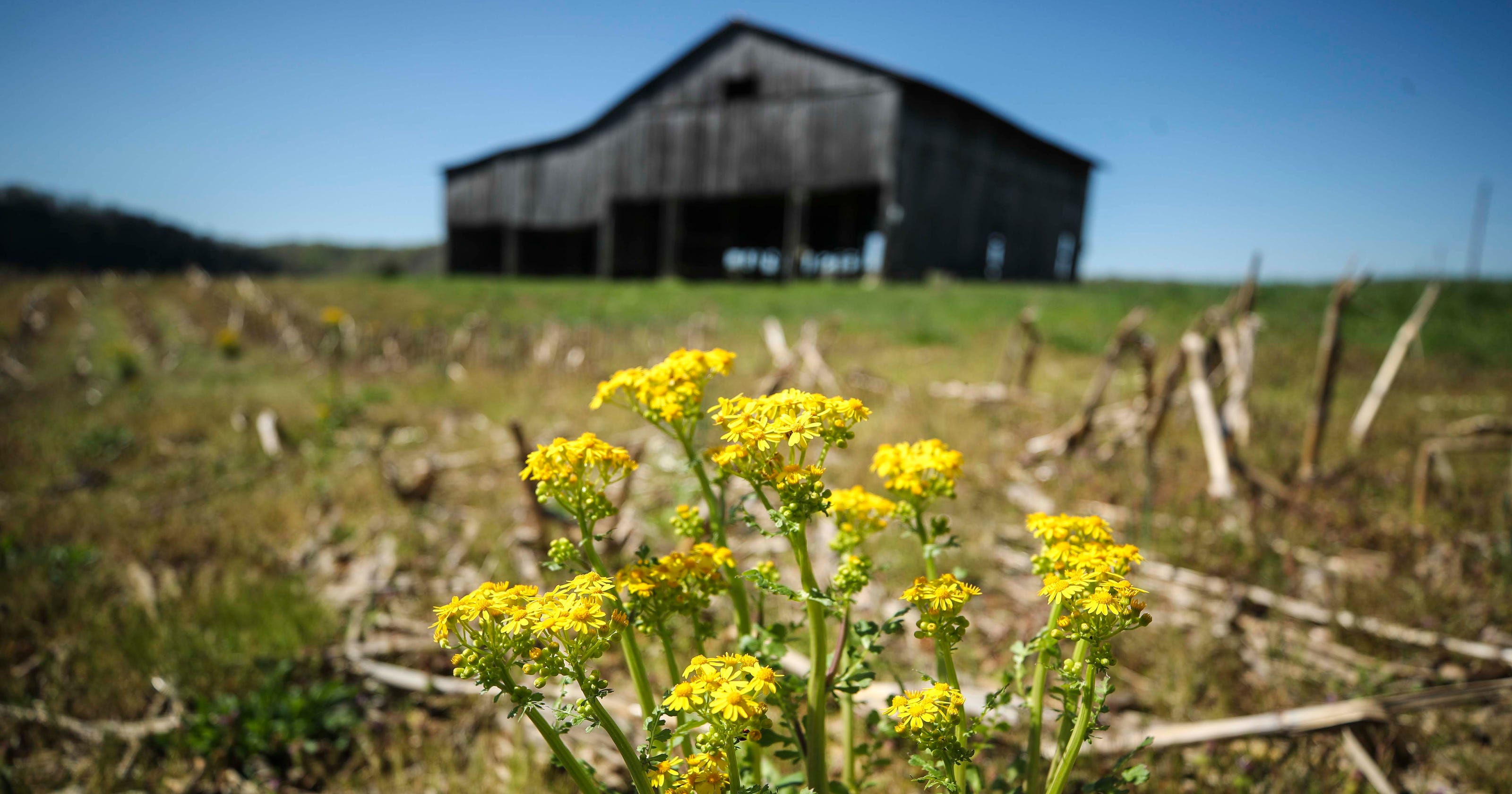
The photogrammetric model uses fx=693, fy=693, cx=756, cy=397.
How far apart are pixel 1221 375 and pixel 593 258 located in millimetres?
31947

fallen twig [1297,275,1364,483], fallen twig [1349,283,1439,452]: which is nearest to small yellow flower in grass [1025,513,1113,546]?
fallen twig [1297,275,1364,483]

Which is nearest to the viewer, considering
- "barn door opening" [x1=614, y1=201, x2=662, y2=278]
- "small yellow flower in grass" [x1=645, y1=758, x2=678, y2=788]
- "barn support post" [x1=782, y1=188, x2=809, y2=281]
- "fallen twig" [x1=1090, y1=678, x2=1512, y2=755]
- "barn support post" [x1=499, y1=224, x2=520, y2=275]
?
"small yellow flower in grass" [x1=645, y1=758, x2=678, y2=788]

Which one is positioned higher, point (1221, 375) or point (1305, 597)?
point (1221, 375)

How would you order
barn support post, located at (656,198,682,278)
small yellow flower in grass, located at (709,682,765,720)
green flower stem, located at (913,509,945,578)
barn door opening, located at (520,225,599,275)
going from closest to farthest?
small yellow flower in grass, located at (709,682,765,720)
green flower stem, located at (913,509,945,578)
barn support post, located at (656,198,682,278)
barn door opening, located at (520,225,599,275)

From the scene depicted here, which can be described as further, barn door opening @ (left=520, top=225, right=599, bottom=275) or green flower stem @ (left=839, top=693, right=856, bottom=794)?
barn door opening @ (left=520, top=225, right=599, bottom=275)

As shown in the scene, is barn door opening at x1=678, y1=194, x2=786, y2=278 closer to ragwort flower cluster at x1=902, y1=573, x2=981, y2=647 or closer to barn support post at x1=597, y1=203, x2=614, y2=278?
barn support post at x1=597, y1=203, x2=614, y2=278

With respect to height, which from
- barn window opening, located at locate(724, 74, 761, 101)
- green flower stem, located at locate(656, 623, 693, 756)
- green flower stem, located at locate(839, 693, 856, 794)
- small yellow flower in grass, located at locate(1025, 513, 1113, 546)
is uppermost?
barn window opening, located at locate(724, 74, 761, 101)

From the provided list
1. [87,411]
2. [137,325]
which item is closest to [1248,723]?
[87,411]

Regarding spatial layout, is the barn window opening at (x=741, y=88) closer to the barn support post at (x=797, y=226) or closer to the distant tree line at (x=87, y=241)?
the barn support post at (x=797, y=226)

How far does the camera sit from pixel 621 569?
1.45 meters

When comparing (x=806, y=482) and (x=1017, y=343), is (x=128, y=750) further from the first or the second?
(x=1017, y=343)

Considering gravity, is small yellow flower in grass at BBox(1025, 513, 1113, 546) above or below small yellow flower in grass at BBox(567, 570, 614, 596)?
above

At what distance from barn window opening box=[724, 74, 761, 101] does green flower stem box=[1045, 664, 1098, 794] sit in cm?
2453

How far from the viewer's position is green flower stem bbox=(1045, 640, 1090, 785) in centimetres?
141
